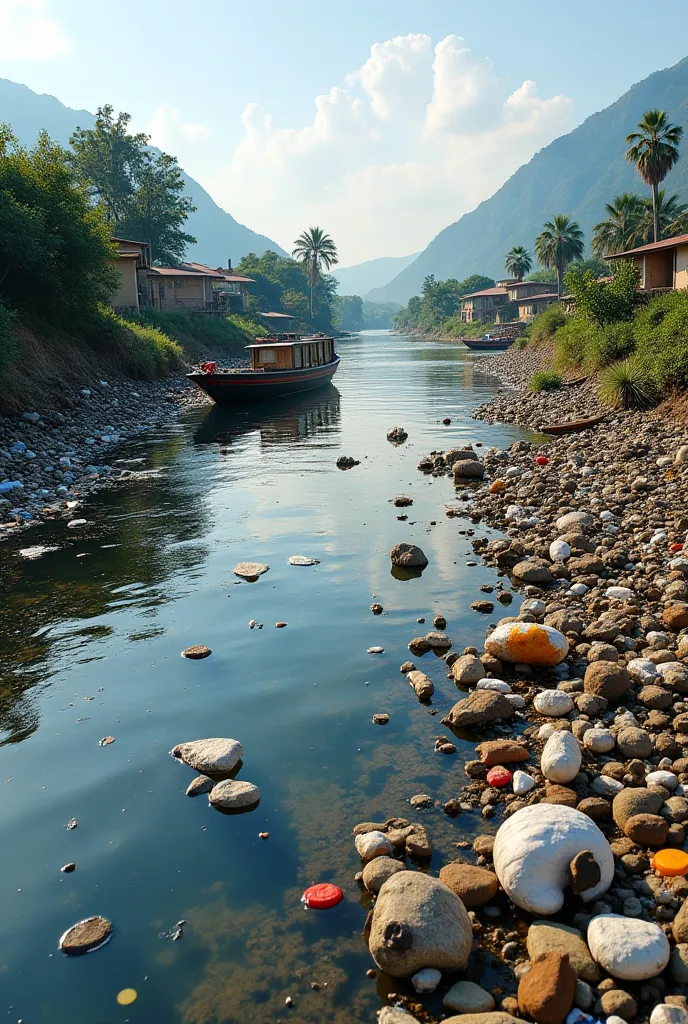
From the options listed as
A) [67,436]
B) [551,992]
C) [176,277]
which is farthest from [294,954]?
[176,277]

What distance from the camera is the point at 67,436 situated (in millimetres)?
22406

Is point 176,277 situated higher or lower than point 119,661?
higher

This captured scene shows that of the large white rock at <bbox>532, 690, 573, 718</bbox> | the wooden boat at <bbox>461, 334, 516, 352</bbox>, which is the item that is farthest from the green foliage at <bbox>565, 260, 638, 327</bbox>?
the wooden boat at <bbox>461, 334, 516, 352</bbox>

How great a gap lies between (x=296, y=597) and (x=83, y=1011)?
6.71 m

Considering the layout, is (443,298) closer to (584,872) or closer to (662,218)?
(662,218)

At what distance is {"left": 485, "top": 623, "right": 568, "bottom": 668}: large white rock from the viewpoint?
8.02 metres

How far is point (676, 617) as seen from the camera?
8.41m

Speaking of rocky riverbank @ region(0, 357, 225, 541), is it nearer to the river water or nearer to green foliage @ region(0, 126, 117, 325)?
the river water

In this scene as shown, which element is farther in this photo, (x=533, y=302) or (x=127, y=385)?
(x=533, y=302)

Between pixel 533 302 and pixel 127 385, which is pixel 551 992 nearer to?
pixel 127 385

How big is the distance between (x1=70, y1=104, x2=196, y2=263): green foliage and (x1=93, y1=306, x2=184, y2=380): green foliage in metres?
25.2

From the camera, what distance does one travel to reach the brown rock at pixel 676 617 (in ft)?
27.5

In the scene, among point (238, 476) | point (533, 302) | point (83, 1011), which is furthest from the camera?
point (533, 302)

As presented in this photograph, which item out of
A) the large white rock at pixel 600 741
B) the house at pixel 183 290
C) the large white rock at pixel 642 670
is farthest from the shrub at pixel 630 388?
the house at pixel 183 290
